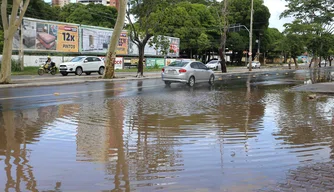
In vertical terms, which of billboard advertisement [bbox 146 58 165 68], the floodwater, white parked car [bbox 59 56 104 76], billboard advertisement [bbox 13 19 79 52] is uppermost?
billboard advertisement [bbox 13 19 79 52]

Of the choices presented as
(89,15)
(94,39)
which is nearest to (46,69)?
(94,39)

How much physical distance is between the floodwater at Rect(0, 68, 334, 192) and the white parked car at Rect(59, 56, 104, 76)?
2016 centimetres

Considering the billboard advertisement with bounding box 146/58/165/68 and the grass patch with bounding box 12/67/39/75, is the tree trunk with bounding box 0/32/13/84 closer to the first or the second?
the grass patch with bounding box 12/67/39/75

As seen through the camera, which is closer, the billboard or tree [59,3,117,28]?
the billboard

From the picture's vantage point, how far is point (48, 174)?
476cm

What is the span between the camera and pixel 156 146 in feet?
21.0

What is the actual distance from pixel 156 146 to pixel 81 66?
26.2 metres


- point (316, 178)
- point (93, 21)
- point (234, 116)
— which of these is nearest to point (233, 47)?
point (93, 21)

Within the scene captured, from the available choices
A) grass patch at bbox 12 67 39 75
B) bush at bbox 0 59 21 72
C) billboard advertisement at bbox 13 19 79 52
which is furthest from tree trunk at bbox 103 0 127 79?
billboard advertisement at bbox 13 19 79 52

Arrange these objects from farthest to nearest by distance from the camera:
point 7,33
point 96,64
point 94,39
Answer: point 94,39, point 96,64, point 7,33

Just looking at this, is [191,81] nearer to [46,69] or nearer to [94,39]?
[46,69]

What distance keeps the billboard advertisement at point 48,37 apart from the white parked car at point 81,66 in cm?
849

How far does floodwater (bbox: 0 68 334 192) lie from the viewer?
4.59m

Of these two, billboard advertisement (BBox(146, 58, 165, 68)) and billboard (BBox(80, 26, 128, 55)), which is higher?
billboard (BBox(80, 26, 128, 55))
